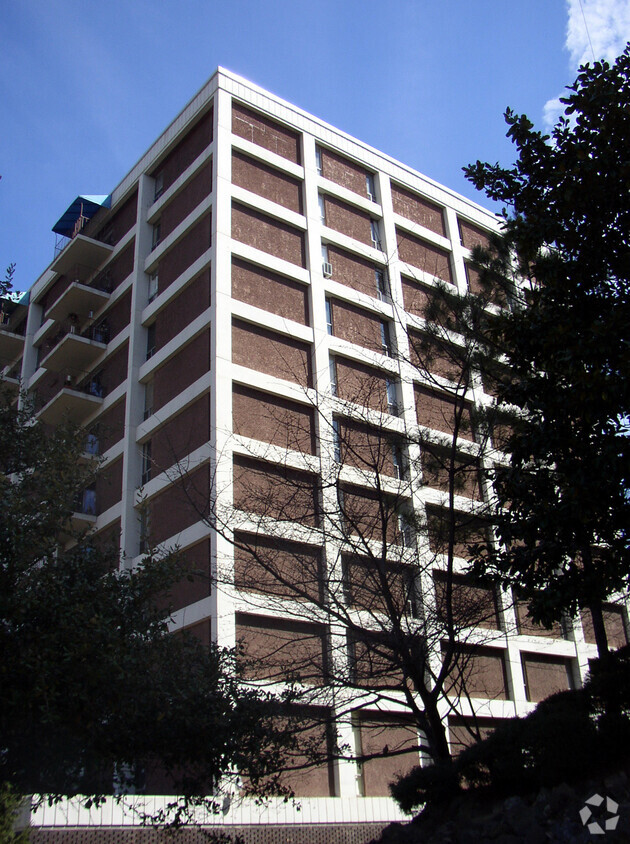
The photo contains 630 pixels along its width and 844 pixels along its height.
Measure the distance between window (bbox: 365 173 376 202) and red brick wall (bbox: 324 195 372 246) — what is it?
41.7 inches

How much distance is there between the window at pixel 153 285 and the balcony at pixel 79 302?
2.68m

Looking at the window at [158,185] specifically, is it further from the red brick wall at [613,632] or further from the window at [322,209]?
the red brick wall at [613,632]

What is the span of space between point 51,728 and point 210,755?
2.02 metres

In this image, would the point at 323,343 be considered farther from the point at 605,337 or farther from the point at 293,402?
the point at 605,337

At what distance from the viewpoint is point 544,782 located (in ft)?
30.4

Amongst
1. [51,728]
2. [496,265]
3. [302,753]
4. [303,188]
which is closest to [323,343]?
[303,188]

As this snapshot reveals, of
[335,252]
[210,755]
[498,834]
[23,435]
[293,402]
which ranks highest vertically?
[335,252]

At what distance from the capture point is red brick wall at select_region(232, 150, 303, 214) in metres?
26.9

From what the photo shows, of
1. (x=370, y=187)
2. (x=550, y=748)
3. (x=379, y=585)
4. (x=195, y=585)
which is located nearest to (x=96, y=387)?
(x=195, y=585)

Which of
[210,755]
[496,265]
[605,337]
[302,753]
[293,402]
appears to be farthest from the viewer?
[293,402]

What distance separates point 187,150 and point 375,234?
7.29 meters

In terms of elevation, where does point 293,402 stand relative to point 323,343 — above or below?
below

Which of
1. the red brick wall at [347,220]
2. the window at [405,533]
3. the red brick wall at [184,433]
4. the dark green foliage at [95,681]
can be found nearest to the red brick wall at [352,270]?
the red brick wall at [347,220]

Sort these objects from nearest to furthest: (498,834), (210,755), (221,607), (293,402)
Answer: (498,834)
(210,755)
(221,607)
(293,402)
